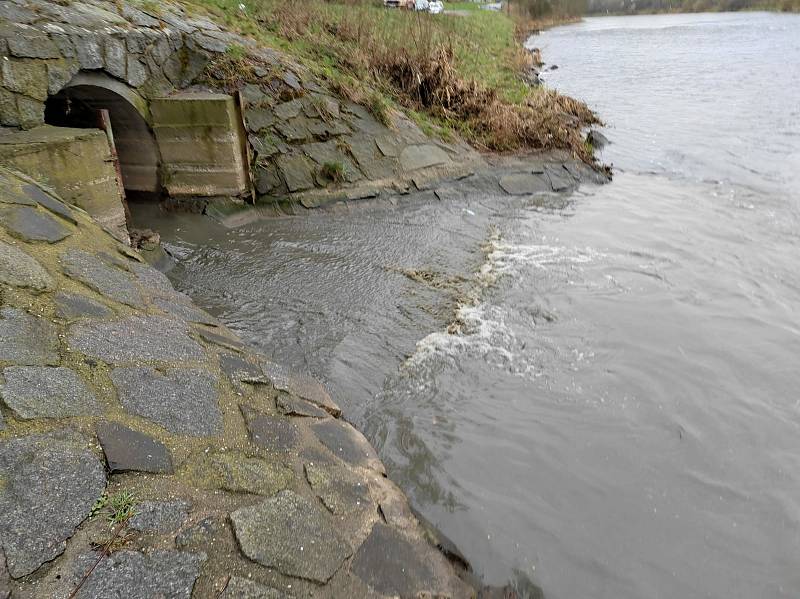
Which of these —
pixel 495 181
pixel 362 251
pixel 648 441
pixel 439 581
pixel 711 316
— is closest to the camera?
pixel 439 581

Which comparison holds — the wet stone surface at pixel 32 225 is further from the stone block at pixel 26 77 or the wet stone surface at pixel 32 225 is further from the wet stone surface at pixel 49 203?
the stone block at pixel 26 77

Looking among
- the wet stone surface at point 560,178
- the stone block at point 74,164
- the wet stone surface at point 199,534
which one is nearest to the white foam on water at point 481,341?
the wet stone surface at point 199,534

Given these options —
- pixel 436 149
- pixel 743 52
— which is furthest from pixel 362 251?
pixel 743 52

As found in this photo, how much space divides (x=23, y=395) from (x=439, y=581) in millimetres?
2134

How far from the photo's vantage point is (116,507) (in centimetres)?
221

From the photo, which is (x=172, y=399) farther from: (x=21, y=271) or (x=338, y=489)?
(x=21, y=271)

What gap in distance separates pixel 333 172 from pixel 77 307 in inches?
244

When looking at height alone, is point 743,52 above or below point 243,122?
above

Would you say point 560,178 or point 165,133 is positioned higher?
point 165,133

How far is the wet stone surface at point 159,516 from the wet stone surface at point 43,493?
184 mm

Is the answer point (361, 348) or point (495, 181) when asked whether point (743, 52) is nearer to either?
point (495, 181)

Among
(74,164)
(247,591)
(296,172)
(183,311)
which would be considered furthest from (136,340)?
(296,172)

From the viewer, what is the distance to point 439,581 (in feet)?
9.10

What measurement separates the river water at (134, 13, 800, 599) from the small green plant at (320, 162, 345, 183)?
2.84 ft
